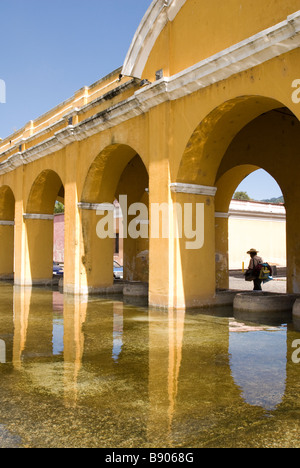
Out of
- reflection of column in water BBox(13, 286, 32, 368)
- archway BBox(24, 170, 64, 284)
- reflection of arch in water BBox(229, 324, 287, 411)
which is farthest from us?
archway BBox(24, 170, 64, 284)

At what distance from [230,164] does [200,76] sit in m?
3.88

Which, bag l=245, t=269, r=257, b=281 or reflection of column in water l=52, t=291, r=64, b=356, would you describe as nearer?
reflection of column in water l=52, t=291, r=64, b=356

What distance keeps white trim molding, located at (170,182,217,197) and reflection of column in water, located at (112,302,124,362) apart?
2.49 meters

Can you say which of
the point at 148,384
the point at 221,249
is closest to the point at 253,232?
the point at 221,249

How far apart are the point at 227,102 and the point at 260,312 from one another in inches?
141

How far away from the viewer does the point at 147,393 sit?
3621mm

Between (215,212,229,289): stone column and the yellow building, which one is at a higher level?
the yellow building

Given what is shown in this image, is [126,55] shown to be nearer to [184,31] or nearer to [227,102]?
[184,31]

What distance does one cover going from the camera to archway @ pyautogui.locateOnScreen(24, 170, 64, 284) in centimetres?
1499

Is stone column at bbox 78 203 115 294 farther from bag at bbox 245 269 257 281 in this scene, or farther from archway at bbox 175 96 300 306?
bag at bbox 245 269 257 281

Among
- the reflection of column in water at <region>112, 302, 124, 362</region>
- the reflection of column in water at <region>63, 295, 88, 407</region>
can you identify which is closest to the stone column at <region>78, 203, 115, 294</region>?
the reflection of column in water at <region>63, 295, 88, 407</region>

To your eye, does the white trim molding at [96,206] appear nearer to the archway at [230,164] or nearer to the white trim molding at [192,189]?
the archway at [230,164]
